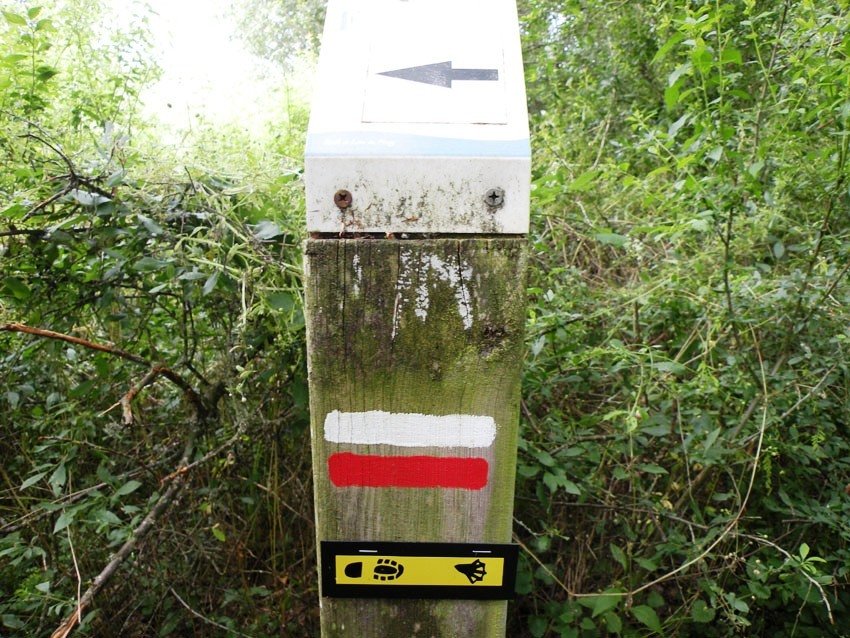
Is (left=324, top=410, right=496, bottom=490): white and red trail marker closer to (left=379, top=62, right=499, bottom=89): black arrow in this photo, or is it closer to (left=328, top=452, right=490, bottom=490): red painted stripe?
(left=328, top=452, right=490, bottom=490): red painted stripe

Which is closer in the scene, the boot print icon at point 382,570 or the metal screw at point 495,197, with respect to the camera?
the metal screw at point 495,197

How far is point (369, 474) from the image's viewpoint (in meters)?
1.03

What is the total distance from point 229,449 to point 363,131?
126 centimetres

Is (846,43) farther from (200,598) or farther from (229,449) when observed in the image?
(200,598)

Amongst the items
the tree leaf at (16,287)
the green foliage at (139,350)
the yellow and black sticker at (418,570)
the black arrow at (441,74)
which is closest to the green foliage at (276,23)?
the green foliage at (139,350)

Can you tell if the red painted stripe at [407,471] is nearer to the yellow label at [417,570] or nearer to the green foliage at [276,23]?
the yellow label at [417,570]

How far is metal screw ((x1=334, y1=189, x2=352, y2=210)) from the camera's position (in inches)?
37.1

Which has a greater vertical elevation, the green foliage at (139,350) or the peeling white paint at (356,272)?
the peeling white paint at (356,272)

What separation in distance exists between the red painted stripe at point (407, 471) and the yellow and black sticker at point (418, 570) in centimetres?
10

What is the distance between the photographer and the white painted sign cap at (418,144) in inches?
37.0

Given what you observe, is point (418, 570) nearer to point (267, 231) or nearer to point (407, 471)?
point (407, 471)

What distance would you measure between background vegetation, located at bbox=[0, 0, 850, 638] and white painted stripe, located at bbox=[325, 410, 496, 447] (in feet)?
1.97

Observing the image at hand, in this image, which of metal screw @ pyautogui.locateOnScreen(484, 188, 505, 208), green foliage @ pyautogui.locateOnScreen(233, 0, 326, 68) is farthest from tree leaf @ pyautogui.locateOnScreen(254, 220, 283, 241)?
green foliage @ pyautogui.locateOnScreen(233, 0, 326, 68)

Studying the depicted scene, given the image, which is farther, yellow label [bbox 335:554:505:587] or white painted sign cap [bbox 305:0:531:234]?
yellow label [bbox 335:554:505:587]
